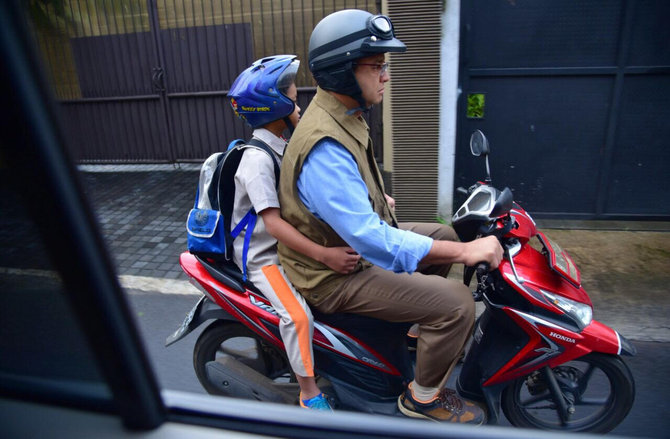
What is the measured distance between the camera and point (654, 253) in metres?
4.56

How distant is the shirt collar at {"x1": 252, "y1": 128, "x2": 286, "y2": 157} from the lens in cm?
248

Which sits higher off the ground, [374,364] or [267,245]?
[267,245]

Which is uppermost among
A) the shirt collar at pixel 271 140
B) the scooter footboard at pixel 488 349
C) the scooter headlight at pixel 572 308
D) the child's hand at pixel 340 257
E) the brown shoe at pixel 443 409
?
the shirt collar at pixel 271 140

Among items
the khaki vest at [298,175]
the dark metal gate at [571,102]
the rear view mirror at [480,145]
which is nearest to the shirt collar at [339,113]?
the khaki vest at [298,175]

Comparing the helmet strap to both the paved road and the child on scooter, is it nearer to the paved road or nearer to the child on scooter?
the child on scooter

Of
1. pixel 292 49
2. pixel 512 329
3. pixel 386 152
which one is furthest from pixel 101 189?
pixel 512 329

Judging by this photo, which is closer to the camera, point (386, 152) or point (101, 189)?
point (386, 152)

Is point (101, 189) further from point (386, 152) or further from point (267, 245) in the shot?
point (267, 245)

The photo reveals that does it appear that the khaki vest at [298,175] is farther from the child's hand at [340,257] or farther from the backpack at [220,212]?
the backpack at [220,212]

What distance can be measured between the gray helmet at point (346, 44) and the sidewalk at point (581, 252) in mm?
1647

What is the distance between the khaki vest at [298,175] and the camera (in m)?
2.06

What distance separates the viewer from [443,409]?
238cm

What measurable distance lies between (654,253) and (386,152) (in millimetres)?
2962

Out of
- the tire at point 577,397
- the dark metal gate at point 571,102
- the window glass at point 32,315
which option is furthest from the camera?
the dark metal gate at point 571,102
